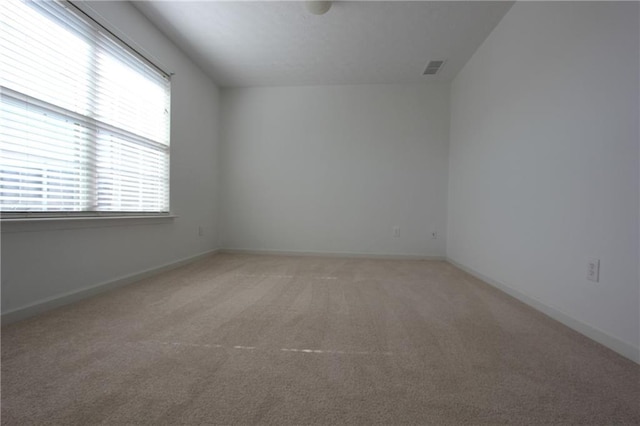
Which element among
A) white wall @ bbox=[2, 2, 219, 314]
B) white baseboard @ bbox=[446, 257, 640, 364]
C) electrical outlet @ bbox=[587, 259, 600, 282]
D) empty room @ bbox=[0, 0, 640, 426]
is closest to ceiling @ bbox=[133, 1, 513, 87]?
empty room @ bbox=[0, 0, 640, 426]

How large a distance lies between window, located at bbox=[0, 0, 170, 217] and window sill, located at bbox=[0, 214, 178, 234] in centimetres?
6

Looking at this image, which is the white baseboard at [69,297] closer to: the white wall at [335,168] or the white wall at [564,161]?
the white wall at [335,168]

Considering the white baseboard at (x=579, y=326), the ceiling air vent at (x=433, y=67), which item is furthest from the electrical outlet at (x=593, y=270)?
the ceiling air vent at (x=433, y=67)

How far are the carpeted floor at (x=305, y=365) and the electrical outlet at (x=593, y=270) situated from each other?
340mm

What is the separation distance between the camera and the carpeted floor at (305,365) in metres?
0.88

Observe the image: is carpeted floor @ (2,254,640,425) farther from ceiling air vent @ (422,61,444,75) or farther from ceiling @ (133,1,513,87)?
ceiling air vent @ (422,61,444,75)

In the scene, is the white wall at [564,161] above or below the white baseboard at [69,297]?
above

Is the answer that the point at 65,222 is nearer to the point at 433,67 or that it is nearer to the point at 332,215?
the point at 332,215

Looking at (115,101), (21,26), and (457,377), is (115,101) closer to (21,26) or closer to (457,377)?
(21,26)

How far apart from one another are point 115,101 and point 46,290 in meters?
1.51

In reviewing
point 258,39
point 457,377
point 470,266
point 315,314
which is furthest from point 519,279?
point 258,39

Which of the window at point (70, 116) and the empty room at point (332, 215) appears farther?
the window at point (70, 116)

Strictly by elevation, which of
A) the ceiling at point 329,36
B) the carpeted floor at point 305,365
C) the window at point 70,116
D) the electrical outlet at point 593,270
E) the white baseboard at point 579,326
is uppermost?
the ceiling at point 329,36

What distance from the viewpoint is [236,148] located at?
392 cm
